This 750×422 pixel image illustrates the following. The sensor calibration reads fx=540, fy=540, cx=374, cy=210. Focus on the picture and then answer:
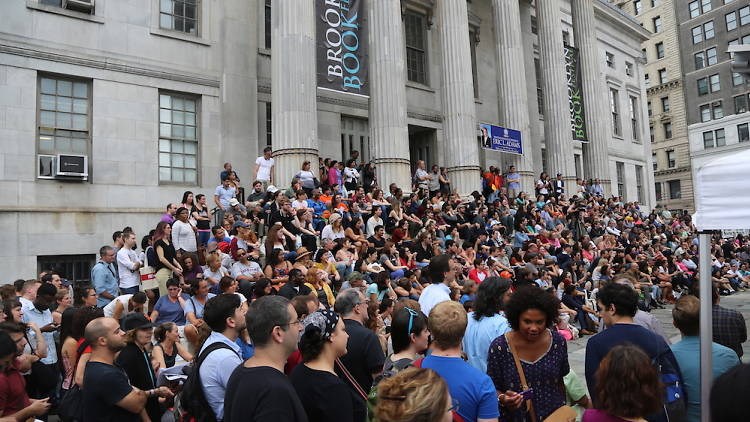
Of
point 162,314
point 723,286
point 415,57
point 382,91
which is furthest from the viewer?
point 415,57

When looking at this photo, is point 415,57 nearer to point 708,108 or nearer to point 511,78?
point 511,78

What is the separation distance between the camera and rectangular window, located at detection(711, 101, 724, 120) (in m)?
60.9

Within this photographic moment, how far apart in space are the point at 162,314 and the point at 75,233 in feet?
28.5

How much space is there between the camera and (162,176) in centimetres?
1727

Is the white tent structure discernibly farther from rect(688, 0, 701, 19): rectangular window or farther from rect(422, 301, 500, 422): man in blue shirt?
rect(688, 0, 701, 19): rectangular window

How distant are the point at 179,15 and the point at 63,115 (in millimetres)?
5144

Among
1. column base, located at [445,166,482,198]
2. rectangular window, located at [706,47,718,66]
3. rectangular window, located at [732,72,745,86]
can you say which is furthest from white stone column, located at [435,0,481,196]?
rectangular window, located at [706,47,718,66]

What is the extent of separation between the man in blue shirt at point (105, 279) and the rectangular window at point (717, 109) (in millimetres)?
67653

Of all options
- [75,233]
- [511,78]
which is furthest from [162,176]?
[511,78]

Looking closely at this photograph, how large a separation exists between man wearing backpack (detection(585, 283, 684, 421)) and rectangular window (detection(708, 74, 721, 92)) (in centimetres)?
6950

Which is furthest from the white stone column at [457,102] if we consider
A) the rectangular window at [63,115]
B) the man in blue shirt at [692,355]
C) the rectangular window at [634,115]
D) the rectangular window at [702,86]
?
the rectangular window at [702,86]

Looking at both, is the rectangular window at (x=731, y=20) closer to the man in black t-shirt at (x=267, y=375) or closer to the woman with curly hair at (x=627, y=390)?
the woman with curly hair at (x=627, y=390)

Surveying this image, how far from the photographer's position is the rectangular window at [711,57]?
202ft

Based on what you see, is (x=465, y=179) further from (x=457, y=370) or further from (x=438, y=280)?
(x=457, y=370)
